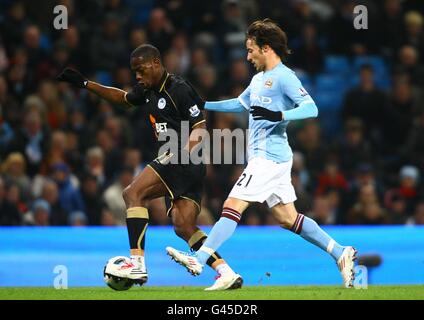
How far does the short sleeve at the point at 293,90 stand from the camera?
8.65 metres

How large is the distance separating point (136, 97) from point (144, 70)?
35cm

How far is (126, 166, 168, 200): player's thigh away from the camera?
350 inches

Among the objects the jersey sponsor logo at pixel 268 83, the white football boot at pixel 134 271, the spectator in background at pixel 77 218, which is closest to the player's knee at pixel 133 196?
the white football boot at pixel 134 271

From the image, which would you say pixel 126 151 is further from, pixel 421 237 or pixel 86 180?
pixel 421 237

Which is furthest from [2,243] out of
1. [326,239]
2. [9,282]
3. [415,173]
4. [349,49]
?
[349,49]

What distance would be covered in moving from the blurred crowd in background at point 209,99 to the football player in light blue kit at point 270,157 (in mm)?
3654

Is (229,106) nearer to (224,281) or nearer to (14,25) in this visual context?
(224,281)

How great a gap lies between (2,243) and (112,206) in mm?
2431

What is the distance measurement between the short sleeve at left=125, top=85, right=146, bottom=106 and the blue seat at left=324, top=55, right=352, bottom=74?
6.60m

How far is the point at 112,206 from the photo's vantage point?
42.8 ft

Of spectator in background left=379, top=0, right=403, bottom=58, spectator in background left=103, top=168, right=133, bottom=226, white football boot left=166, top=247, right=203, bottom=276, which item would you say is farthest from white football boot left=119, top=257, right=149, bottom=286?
spectator in background left=379, top=0, right=403, bottom=58

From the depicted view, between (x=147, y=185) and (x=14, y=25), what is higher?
(x=14, y=25)

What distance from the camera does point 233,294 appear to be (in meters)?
8.46

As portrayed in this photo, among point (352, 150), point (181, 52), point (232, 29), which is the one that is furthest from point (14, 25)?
point (352, 150)
